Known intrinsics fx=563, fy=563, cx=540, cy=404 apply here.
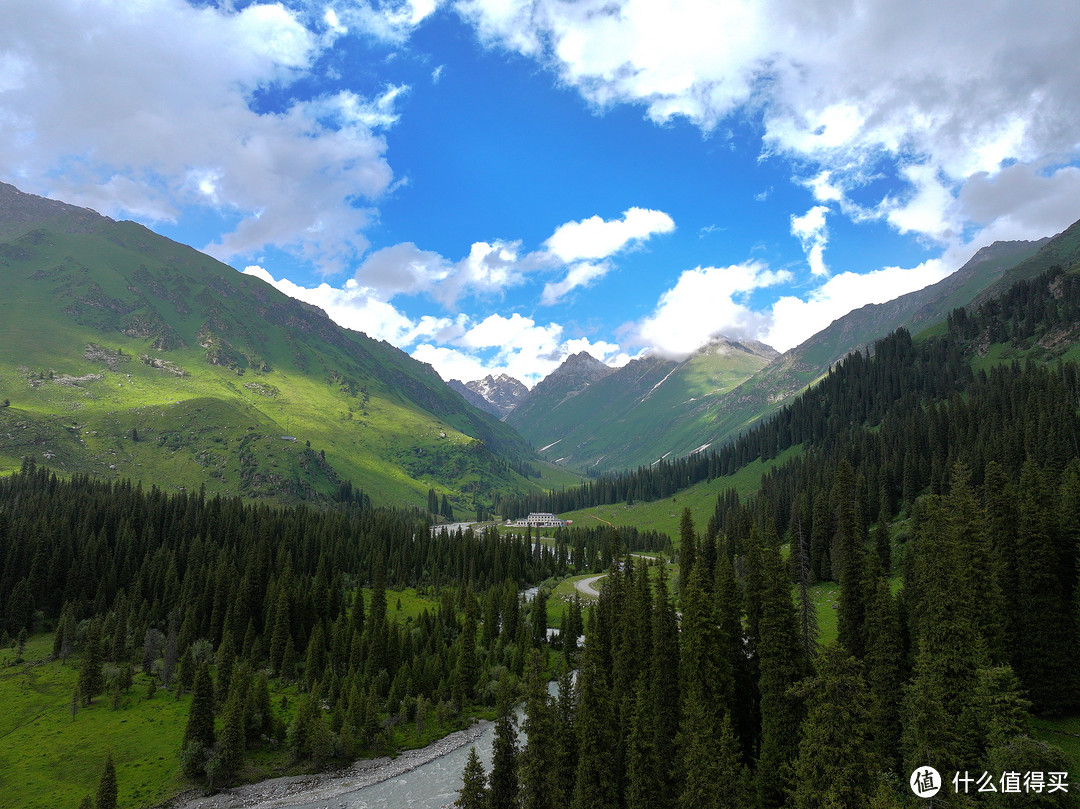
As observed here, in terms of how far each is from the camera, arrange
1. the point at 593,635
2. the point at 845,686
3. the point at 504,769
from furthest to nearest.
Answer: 1. the point at 593,635
2. the point at 504,769
3. the point at 845,686

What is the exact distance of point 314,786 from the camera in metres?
73.1

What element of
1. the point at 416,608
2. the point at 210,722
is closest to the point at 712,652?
the point at 210,722

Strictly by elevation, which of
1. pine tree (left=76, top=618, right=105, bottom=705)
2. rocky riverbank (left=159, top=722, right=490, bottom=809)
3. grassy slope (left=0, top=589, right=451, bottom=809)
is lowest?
rocky riverbank (left=159, top=722, right=490, bottom=809)

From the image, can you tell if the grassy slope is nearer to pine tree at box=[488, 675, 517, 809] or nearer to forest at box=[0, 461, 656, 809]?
forest at box=[0, 461, 656, 809]

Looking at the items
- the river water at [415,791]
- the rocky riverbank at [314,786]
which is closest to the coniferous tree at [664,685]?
the river water at [415,791]

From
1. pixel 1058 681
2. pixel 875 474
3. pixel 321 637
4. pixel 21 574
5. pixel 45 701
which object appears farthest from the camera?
pixel 875 474

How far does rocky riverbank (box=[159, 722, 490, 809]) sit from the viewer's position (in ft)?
222

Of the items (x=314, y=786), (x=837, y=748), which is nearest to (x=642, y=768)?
(x=837, y=748)

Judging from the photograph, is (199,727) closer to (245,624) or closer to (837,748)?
(245,624)

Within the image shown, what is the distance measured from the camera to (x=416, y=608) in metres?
148

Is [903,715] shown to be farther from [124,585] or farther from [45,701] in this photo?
[124,585]

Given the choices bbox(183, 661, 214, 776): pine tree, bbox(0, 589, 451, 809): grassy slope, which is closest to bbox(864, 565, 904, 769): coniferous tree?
bbox(0, 589, 451, 809): grassy slope

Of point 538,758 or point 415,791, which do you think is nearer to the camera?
point 538,758

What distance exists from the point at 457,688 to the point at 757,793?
68.9 meters
